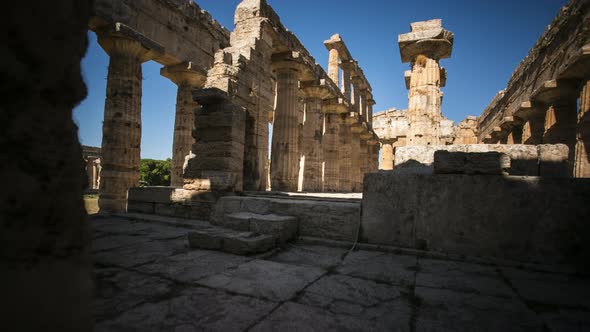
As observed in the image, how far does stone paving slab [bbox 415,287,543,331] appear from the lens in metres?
1.75

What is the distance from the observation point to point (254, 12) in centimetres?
803

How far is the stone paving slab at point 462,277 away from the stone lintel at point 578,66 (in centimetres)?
818

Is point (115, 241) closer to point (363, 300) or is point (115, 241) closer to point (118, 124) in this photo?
point (363, 300)

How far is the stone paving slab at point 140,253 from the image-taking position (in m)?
2.87

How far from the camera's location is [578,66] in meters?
8.07

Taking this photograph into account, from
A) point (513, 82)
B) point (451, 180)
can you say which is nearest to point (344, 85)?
point (513, 82)

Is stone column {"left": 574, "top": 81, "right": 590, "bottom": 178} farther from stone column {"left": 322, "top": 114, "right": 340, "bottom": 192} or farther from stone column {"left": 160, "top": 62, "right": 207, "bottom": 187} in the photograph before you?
stone column {"left": 160, "top": 62, "right": 207, "bottom": 187}

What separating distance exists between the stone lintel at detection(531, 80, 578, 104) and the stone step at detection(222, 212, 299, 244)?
10651mm

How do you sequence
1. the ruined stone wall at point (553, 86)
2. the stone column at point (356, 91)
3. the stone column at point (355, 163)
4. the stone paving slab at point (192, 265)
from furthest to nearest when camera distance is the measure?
1. the stone column at point (356, 91)
2. the stone column at point (355, 163)
3. the ruined stone wall at point (553, 86)
4. the stone paving slab at point (192, 265)

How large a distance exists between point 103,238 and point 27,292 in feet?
12.3

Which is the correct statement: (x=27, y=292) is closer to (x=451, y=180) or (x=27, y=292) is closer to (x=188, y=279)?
(x=188, y=279)

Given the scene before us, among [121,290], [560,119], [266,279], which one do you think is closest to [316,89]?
[560,119]

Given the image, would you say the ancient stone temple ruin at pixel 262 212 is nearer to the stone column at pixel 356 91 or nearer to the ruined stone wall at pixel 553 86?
the ruined stone wall at pixel 553 86

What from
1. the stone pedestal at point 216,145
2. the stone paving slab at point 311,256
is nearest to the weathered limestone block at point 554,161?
the stone paving slab at point 311,256
